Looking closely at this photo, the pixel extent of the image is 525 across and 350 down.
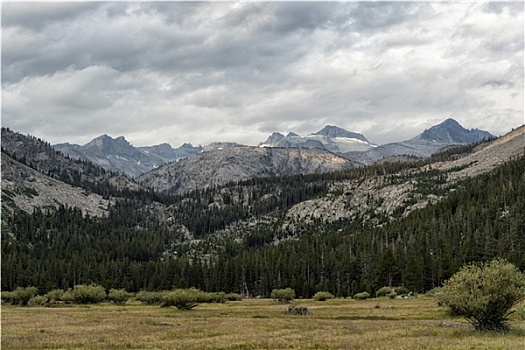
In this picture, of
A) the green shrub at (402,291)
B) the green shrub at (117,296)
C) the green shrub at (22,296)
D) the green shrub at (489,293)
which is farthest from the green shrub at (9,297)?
the green shrub at (489,293)

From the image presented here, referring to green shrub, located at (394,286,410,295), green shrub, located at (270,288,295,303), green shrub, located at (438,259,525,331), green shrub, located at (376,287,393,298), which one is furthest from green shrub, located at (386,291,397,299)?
green shrub, located at (438,259,525,331)

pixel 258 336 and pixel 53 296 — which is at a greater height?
pixel 258 336

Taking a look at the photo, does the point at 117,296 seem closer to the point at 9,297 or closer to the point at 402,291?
the point at 9,297

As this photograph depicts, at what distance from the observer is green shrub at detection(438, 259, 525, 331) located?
2042 inches

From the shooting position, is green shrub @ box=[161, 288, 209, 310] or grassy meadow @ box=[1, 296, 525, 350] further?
green shrub @ box=[161, 288, 209, 310]

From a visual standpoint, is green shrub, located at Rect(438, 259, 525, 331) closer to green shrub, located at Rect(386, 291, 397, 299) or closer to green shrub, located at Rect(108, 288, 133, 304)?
green shrub, located at Rect(386, 291, 397, 299)

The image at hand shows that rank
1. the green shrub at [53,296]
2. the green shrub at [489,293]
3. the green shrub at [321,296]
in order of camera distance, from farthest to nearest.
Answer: the green shrub at [321,296] → the green shrub at [53,296] → the green shrub at [489,293]

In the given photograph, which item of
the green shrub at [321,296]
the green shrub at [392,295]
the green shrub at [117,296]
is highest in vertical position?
the green shrub at [117,296]

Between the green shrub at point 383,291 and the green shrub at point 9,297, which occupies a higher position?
the green shrub at point 9,297

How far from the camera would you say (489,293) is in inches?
2061

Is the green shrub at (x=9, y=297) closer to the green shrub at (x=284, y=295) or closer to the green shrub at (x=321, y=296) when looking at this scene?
the green shrub at (x=284, y=295)

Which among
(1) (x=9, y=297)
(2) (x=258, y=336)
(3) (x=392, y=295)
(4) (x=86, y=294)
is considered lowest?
(3) (x=392, y=295)

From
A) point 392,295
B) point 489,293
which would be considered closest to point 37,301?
point 392,295

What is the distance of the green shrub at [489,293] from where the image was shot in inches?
2042
